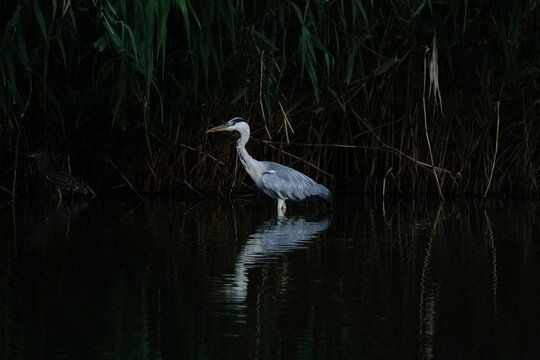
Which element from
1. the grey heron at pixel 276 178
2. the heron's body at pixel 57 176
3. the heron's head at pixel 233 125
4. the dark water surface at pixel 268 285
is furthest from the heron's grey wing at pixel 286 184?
the heron's body at pixel 57 176

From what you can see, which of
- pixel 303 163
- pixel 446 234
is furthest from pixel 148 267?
pixel 303 163

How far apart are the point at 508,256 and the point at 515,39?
2689 mm

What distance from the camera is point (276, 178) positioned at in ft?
30.1

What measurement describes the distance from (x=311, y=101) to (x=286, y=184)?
3.43 feet

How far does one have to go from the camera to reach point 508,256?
253 inches

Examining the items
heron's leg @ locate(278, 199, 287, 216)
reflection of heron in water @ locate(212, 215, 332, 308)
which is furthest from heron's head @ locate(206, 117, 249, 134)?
reflection of heron in water @ locate(212, 215, 332, 308)

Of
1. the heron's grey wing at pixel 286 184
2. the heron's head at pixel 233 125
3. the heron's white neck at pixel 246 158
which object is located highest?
the heron's head at pixel 233 125

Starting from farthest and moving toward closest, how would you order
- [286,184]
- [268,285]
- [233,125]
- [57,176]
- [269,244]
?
[57,176] < [233,125] < [286,184] < [269,244] < [268,285]

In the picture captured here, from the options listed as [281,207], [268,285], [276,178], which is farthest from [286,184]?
[268,285]

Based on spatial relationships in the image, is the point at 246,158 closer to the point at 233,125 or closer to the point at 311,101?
the point at 233,125

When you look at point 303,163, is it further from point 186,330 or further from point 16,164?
→ point 186,330

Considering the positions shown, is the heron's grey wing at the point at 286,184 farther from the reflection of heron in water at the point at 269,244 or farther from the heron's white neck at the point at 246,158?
the reflection of heron in water at the point at 269,244

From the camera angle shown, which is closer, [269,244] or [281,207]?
[269,244]

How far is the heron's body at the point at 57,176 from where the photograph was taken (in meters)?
9.47
